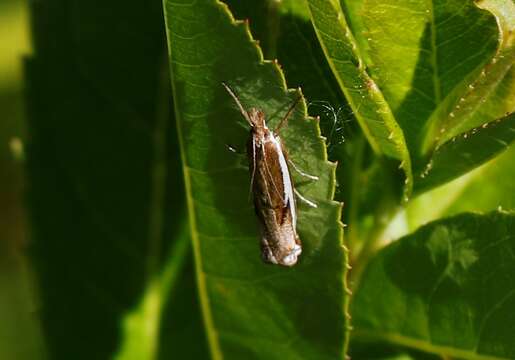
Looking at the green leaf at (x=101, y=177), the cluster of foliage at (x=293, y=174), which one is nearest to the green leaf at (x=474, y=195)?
the cluster of foliage at (x=293, y=174)

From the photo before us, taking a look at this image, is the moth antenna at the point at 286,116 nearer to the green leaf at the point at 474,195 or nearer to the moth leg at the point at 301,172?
the moth leg at the point at 301,172

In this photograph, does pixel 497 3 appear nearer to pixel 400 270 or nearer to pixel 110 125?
pixel 400 270

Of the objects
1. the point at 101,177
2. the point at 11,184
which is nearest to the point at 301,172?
the point at 101,177

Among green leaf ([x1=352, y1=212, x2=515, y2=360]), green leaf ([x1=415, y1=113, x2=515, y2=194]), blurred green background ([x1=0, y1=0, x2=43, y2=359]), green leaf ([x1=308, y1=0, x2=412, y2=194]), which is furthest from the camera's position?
blurred green background ([x1=0, y1=0, x2=43, y2=359])

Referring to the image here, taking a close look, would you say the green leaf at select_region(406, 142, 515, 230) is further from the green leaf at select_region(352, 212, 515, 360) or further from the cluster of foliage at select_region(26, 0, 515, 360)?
the green leaf at select_region(352, 212, 515, 360)

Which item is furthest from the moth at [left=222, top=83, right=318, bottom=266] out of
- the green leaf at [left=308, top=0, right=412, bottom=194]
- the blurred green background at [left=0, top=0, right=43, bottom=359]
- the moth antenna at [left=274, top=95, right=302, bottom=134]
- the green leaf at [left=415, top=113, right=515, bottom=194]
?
the blurred green background at [left=0, top=0, right=43, bottom=359]

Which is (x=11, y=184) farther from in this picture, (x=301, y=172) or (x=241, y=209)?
(x=301, y=172)

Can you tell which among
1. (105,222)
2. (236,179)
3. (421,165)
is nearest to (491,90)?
(421,165)
